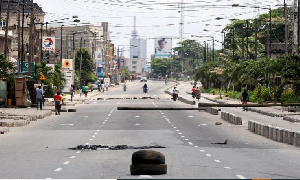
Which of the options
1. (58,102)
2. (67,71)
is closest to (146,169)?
(58,102)

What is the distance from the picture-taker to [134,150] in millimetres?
28812

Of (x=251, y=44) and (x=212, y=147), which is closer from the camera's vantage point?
(x=212, y=147)

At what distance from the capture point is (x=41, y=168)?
73.8 feet

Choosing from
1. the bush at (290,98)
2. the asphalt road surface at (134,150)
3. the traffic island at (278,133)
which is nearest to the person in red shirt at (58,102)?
the asphalt road surface at (134,150)

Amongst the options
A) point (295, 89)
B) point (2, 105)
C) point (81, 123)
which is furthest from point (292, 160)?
point (2, 105)

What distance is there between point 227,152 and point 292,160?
11.8 ft

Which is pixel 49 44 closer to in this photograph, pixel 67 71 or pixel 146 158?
pixel 67 71

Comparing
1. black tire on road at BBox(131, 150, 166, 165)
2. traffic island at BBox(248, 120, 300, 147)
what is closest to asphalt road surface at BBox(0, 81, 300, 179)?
black tire on road at BBox(131, 150, 166, 165)

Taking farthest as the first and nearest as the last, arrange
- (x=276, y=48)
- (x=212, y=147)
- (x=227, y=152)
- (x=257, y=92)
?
→ (x=276, y=48)
(x=257, y=92)
(x=212, y=147)
(x=227, y=152)

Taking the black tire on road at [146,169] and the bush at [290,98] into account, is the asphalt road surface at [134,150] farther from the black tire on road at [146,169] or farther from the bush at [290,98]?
the bush at [290,98]

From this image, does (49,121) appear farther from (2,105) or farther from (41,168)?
(41,168)

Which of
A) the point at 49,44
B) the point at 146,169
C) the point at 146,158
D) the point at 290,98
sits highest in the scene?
the point at 49,44

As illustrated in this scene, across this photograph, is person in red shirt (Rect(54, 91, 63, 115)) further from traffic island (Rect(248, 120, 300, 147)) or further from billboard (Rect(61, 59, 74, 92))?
billboard (Rect(61, 59, 74, 92))

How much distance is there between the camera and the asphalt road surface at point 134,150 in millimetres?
20688
